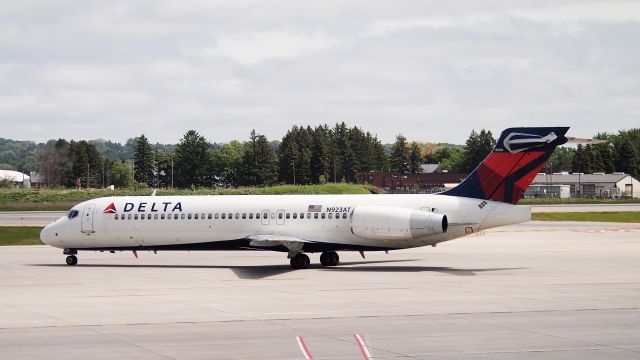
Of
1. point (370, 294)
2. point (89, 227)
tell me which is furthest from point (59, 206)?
point (370, 294)

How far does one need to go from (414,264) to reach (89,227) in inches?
543

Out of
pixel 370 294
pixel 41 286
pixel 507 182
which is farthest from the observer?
pixel 507 182

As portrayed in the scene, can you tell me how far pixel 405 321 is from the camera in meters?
23.0

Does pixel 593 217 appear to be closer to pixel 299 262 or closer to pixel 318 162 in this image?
pixel 299 262

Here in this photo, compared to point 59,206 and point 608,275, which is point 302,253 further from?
point 59,206

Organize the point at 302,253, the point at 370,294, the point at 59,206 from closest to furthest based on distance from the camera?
the point at 370,294 < the point at 302,253 < the point at 59,206

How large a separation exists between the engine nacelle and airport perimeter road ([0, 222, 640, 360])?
1.44 metres

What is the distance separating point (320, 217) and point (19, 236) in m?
28.3

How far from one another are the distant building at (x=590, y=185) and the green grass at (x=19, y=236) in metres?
110

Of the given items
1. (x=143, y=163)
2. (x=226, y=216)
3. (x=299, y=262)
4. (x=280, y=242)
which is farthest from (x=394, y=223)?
(x=143, y=163)

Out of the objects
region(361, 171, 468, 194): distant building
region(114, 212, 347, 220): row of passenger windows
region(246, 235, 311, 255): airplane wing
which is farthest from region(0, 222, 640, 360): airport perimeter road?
region(361, 171, 468, 194): distant building

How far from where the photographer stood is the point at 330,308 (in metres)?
25.8

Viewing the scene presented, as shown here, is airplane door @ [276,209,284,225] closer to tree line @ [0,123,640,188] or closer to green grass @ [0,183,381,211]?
green grass @ [0,183,381,211]

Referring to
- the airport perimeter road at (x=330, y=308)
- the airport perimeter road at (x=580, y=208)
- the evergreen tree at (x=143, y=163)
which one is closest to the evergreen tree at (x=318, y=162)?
the evergreen tree at (x=143, y=163)
